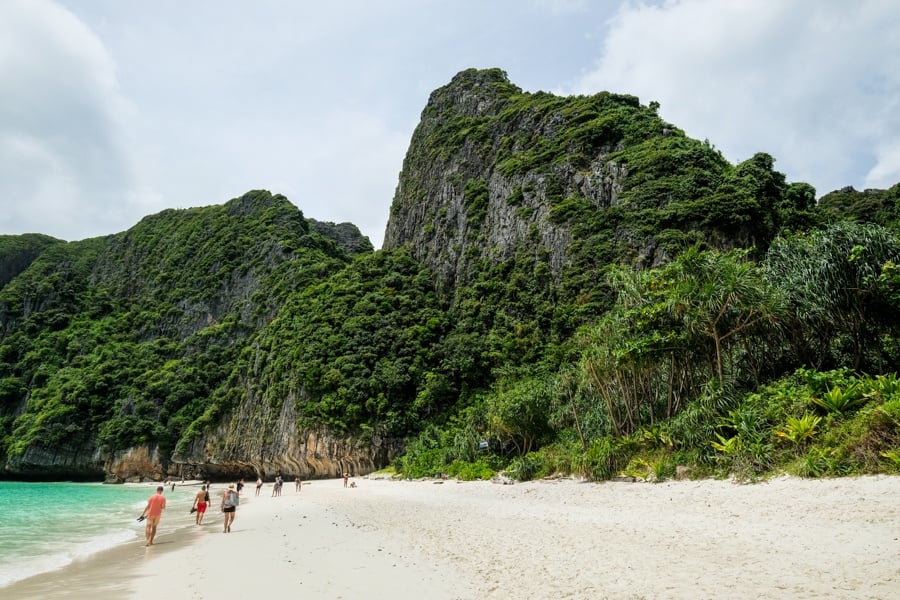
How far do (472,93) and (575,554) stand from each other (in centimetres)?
7068

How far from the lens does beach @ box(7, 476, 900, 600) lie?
548 cm

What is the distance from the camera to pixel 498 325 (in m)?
43.0

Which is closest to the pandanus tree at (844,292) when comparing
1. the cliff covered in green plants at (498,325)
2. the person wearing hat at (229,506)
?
the cliff covered in green plants at (498,325)

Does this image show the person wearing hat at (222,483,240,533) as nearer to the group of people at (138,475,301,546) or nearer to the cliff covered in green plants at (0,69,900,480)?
the group of people at (138,475,301,546)

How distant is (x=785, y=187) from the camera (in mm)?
38500

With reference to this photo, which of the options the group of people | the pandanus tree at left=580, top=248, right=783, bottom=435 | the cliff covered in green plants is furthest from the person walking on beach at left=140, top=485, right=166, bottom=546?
the pandanus tree at left=580, top=248, right=783, bottom=435

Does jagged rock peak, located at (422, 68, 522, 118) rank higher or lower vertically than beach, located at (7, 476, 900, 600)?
higher

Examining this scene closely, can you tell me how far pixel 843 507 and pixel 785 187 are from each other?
129 feet

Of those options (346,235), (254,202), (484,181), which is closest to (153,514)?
(484,181)

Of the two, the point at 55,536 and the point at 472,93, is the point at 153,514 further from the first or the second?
the point at 472,93

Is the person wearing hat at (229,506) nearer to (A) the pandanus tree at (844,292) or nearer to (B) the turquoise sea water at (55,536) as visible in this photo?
(B) the turquoise sea water at (55,536)

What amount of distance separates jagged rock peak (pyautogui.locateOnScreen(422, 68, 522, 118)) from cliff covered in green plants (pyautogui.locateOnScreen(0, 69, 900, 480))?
1.46 ft

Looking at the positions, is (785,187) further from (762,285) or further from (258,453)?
(258,453)

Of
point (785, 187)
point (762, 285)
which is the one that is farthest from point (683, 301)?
point (785, 187)
